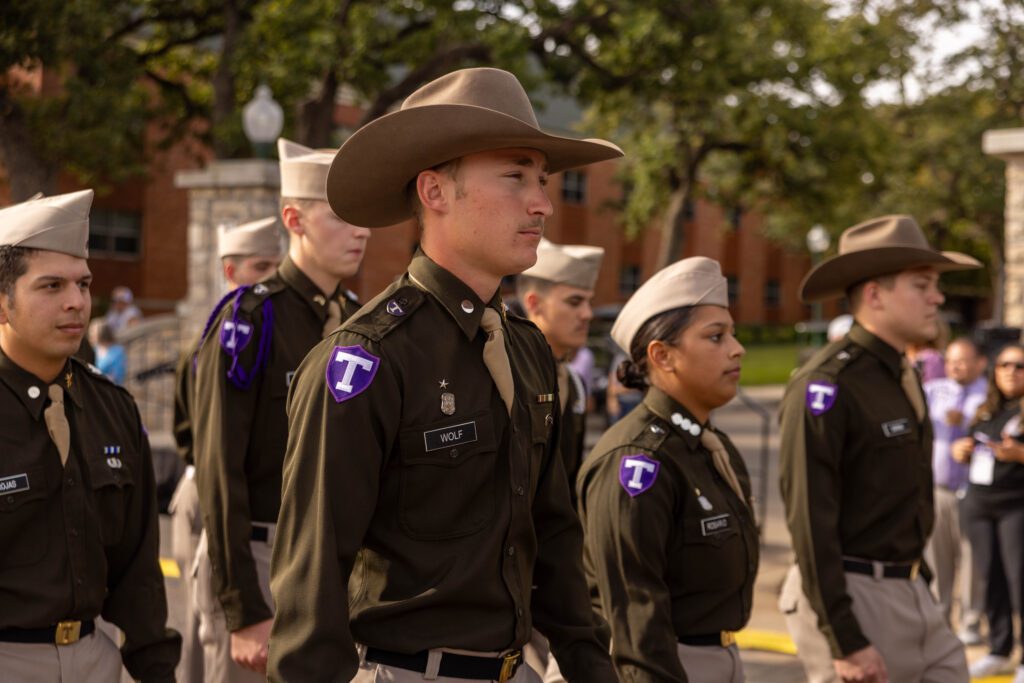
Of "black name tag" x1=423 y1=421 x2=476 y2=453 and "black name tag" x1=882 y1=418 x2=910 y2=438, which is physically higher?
"black name tag" x1=423 y1=421 x2=476 y2=453

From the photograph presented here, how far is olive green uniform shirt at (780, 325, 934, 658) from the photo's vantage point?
4410mm

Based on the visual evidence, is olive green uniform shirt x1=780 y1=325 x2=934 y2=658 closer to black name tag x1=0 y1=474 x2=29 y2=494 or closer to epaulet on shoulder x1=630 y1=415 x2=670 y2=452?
epaulet on shoulder x1=630 y1=415 x2=670 y2=452

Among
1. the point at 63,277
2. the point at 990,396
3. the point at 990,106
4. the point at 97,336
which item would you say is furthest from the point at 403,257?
the point at 63,277

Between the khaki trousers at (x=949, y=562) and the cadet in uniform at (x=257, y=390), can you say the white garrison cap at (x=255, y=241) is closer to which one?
the cadet in uniform at (x=257, y=390)

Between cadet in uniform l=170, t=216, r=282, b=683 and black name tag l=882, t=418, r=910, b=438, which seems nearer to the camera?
black name tag l=882, t=418, r=910, b=438

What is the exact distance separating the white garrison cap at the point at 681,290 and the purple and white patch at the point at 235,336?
56.4 inches

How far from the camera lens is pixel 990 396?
781 cm

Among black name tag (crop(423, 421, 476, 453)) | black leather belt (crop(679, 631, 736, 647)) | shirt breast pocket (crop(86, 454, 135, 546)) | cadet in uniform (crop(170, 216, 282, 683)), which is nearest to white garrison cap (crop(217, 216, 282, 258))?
cadet in uniform (crop(170, 216, 282, 683))

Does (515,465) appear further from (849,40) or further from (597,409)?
(849,40)

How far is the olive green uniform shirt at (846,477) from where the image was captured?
4410mm

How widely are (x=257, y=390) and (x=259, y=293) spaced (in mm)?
421

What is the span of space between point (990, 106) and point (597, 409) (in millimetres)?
21242

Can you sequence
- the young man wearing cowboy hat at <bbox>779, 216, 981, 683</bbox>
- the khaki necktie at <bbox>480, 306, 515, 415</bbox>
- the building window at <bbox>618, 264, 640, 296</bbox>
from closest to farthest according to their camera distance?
the khaki necktie at <bbox>480, 306, 515, 415</bbox>
the young man wearing cowboy hat at <bbox>779, 216, 981, 683</bbox>
the building window at <bbox>618, 264, 640, 296</bbox>

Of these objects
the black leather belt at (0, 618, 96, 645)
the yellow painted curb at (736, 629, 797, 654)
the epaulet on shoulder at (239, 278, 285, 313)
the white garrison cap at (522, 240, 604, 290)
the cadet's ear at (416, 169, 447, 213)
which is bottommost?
the yellow painted curb at (736, 629, 797, 654)
